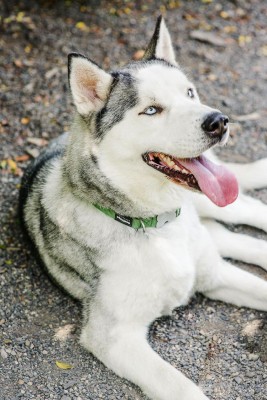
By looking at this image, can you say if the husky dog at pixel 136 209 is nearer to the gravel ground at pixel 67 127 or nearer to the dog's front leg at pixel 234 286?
the dog's front leg at pixel 234 286

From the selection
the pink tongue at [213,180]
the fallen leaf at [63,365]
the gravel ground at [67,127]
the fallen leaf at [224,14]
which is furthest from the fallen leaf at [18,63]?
the fallen leaf at [63,365]

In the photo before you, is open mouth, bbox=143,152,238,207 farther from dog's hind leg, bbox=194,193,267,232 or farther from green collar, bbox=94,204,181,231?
dog's hind leg, bbox=194,193,267,232

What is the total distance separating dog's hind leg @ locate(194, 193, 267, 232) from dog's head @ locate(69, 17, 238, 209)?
3.76ft

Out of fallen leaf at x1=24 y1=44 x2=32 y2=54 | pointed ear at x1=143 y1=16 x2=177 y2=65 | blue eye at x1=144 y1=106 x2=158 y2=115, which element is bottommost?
fallen leaf at x1=24 y1=44 x2=32 y2=54

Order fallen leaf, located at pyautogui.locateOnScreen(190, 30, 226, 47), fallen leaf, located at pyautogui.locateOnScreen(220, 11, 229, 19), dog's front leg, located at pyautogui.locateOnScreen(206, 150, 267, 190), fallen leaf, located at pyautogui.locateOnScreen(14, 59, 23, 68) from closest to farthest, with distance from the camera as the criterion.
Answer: dog's front leg, located at pyautogui.locateOnScreen(206, 150, 267, 190) < fallen leaf, located at pyautogui.locateOnScreen(14, 59, 23, 68) < fallen leaf, located at pyautogui.locateOnScreen(190, 30, 226, 47) < fallen leaf, located at pyautogui.locateOnScreen(220, 11, 229, 19)

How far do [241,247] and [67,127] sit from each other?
2.41m

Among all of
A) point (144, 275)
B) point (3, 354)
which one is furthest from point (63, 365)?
point (144, 275)

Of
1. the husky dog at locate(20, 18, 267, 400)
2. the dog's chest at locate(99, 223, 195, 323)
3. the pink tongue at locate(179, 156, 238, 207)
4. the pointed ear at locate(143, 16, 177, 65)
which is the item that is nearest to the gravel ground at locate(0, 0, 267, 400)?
the husky dog at locate(20, 18, 267, 400)

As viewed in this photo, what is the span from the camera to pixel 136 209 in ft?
13.0

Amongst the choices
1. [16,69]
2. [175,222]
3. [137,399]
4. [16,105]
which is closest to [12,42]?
[16,69]

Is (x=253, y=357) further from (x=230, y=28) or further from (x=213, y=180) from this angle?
(x=230, y=28)

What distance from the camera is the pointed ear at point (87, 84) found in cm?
365

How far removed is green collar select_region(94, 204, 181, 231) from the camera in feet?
13.1

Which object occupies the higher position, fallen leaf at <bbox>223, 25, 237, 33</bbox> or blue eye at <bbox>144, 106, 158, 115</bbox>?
blue eye at <bbox>144, 106, 158, 115</bbox>
